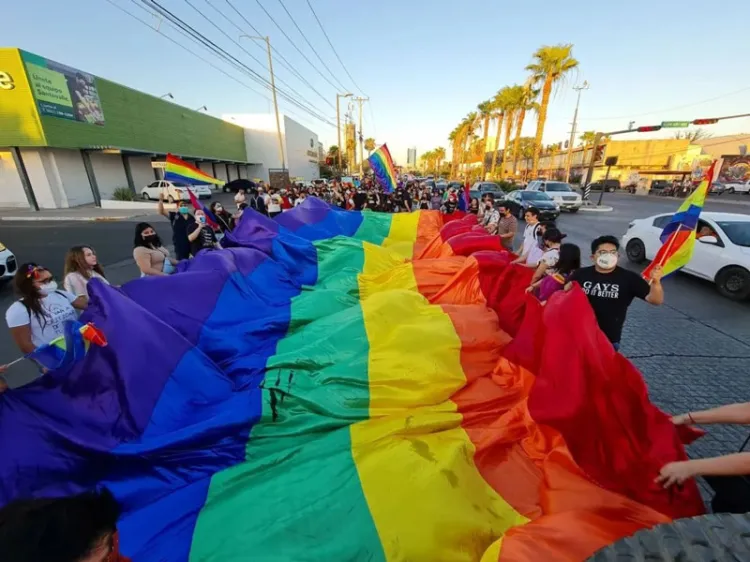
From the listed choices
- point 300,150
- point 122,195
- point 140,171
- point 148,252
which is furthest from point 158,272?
point 300,150

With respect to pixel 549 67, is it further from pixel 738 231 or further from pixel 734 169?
pixel 734 169

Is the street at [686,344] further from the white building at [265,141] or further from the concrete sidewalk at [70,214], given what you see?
the white building at [265,141]

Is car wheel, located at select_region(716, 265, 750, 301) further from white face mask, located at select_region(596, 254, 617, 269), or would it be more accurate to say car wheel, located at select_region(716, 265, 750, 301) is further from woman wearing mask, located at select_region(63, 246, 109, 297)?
woman wearing mask, located at select_region(63, 246, 109, 297)

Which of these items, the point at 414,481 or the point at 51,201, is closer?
the point at 414,481

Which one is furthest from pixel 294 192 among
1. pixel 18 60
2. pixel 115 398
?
pixel 18 60

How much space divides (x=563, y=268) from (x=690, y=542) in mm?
2672

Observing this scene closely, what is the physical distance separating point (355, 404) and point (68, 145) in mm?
24057

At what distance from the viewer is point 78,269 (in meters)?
3.47

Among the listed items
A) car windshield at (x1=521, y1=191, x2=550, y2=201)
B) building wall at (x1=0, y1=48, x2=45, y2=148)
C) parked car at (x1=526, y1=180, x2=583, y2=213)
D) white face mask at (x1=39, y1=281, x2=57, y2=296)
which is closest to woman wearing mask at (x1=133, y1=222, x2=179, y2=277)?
white face mask at (x1=39, y1=281, x2=57, y2=296)

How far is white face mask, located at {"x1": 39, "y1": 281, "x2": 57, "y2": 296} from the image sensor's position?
2858 millimetres

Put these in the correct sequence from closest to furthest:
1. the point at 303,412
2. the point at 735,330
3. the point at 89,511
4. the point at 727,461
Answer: the point at 89,511
the point at 727,461
the point at 303,412
the point at 735,330

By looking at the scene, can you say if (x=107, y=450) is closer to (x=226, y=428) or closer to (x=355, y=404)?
(x=226, y=428)

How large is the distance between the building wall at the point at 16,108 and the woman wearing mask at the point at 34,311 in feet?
68.6

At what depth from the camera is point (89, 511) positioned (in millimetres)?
891
